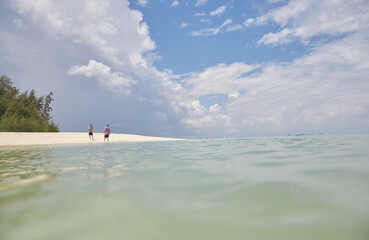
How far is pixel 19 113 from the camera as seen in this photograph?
95.2ft

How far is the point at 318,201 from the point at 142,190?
1894mm

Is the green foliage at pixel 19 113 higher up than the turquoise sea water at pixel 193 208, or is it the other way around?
the green foliage at pixel 19 113

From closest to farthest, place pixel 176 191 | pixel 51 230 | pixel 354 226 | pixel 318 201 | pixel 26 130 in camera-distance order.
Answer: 1. pixel 354 226
2. pixel 51 230
3. pixel 318 201
4. pixel 176 191
5. pixel 26 130

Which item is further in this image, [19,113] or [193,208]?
[19,113]

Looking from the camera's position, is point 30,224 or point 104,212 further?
point 104,212

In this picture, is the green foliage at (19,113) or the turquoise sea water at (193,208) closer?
the turquoise sea water at (193,208)

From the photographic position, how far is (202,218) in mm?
1658

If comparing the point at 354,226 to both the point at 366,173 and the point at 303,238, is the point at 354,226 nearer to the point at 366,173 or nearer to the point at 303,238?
the point at 303,238

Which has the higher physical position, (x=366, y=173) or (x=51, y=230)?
(x=366, y=173)

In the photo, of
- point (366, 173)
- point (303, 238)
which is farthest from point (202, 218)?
point (366, 173)

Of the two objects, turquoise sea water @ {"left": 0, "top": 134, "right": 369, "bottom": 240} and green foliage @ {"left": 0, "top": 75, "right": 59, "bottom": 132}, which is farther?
green foliage @ {"left": 0, "top": 75, "right": 59, "bottom": 132}

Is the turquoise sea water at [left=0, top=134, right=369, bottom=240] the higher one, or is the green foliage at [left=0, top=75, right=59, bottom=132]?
the green foliage at [left=0, top=75, right=59, bottom=132]

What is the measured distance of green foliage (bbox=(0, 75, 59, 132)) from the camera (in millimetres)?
24672

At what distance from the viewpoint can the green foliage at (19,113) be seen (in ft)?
80.9
